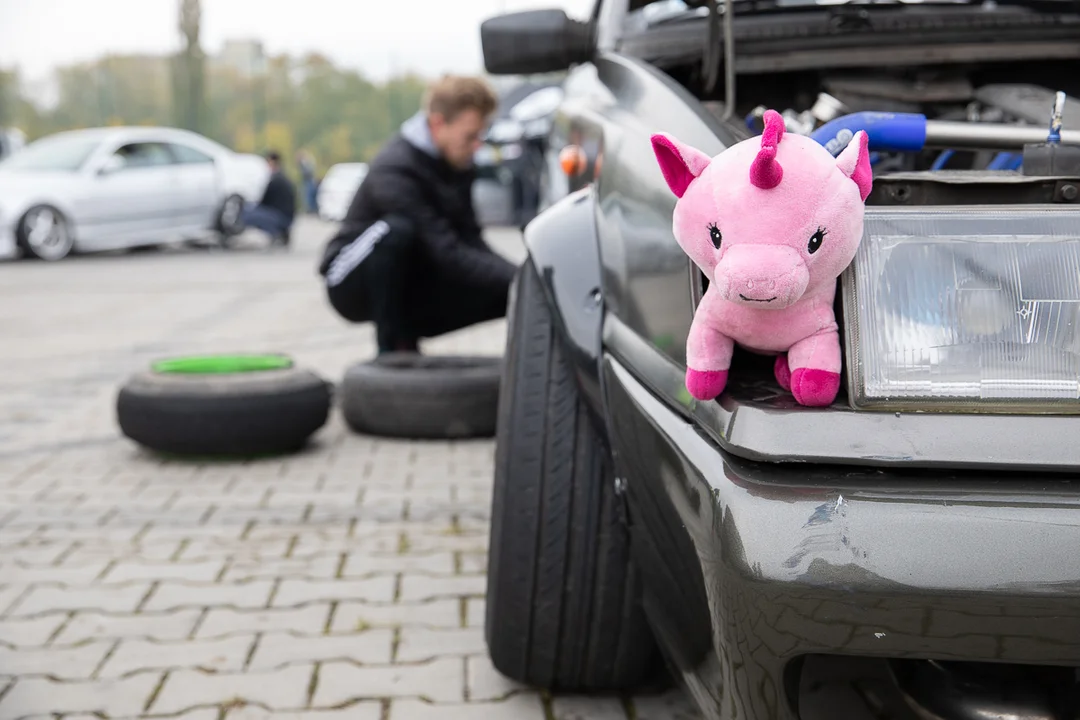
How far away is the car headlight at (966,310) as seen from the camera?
4.24ft

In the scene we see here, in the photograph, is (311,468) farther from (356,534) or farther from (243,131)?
(243,131)

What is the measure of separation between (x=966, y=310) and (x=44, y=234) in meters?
14.3

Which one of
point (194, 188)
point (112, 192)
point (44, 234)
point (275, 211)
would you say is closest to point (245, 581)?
point (44, 234)

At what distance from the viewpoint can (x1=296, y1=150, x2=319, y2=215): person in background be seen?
101ft

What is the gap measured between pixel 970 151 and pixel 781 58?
23.2 inches

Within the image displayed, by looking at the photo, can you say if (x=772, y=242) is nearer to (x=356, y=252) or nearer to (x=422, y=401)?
(x=422, y=401)

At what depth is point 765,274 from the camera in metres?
1.28

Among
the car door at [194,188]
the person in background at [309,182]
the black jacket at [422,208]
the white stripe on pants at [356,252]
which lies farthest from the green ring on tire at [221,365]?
the person in background at [309,182]

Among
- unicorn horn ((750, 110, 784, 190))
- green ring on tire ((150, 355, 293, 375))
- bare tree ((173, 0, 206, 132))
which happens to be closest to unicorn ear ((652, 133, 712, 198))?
unicorn horn ((750, 110, 784, 190))

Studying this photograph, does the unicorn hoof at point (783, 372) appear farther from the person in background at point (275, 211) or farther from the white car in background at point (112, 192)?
the person in background at point (275, 211)

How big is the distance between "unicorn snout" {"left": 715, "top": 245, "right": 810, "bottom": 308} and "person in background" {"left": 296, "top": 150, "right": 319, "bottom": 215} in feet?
101

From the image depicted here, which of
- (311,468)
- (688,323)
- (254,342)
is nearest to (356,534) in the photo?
(311,468)

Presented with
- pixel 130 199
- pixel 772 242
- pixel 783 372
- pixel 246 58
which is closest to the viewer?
pixel 772 242

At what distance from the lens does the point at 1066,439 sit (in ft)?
4.06
